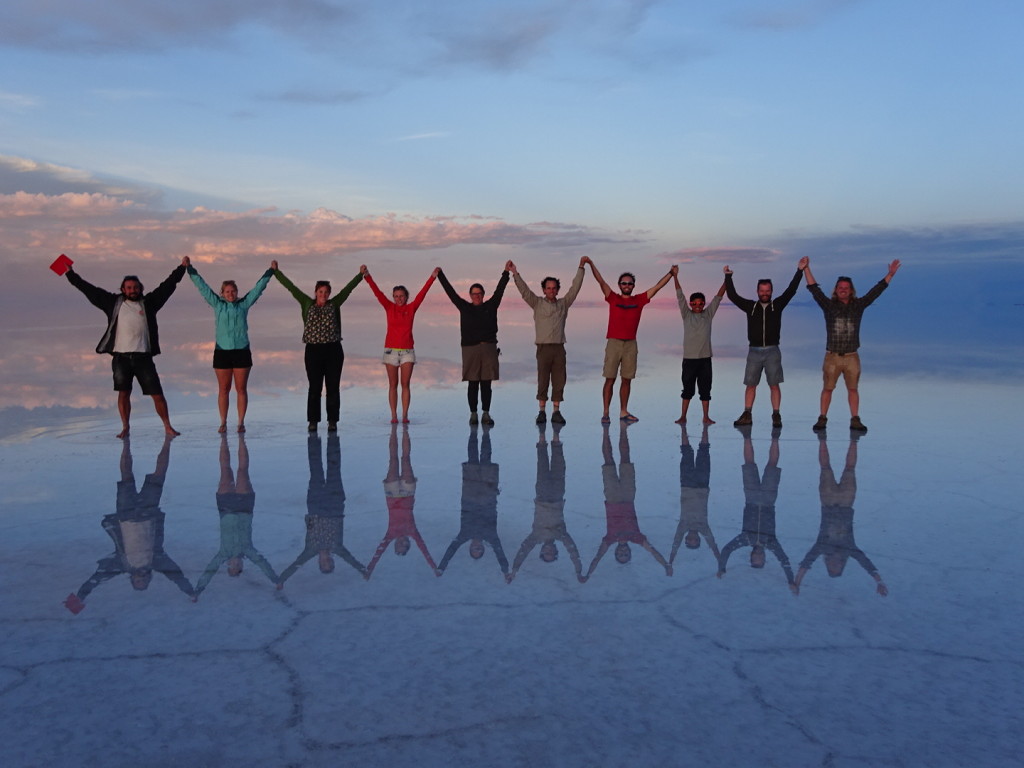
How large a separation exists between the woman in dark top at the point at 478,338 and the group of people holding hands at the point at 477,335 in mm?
14

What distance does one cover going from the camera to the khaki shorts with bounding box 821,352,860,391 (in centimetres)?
→ 1120

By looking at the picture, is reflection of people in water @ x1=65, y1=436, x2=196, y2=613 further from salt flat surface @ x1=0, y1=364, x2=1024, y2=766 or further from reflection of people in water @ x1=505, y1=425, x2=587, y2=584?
reflection of people in water @ x1=505, y1=425, x2=587, y2=584

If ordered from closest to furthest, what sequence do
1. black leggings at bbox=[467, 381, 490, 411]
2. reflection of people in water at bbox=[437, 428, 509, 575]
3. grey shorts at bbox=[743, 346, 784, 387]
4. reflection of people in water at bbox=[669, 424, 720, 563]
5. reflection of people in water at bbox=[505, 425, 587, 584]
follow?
1. reflection of people in water at bbox=[505, 425, 587, 584]
2. reflection of people in water at bbox=[437, 428, 509, 575]
3. reflection of people in water at bbox=[669, 424, 720, 563]
4. grey shorts at bbox=[743, 346, 784, 387]
5. black leggings at bbox=[467, 381, 490, 411]

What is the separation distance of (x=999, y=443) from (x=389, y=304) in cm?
769

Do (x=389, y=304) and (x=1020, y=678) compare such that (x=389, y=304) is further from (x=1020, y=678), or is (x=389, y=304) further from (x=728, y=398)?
(x=1020, y=678)

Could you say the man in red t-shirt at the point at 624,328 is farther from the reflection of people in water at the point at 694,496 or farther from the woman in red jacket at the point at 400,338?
the woman in red jacket at the point at 400,338

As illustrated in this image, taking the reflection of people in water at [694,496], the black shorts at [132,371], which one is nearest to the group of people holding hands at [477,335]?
the black shorts at [132,371]

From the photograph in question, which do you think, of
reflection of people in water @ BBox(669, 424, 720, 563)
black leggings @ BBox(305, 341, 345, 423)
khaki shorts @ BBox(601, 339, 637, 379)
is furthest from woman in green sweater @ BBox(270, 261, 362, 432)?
reflection of people in water @ BBox(669, 424, 720, 563)

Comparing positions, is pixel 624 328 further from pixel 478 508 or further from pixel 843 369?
pixel 478 508

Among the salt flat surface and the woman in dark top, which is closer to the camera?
the salt flat surface

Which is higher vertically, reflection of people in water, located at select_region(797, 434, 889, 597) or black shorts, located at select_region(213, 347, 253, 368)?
black shorts, located at select_region(213, 347, 253, 368)

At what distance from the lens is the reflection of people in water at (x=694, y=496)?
600 centimetres

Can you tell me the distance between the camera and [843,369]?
11.3m

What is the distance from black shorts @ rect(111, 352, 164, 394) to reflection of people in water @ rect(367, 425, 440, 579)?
3183mm
